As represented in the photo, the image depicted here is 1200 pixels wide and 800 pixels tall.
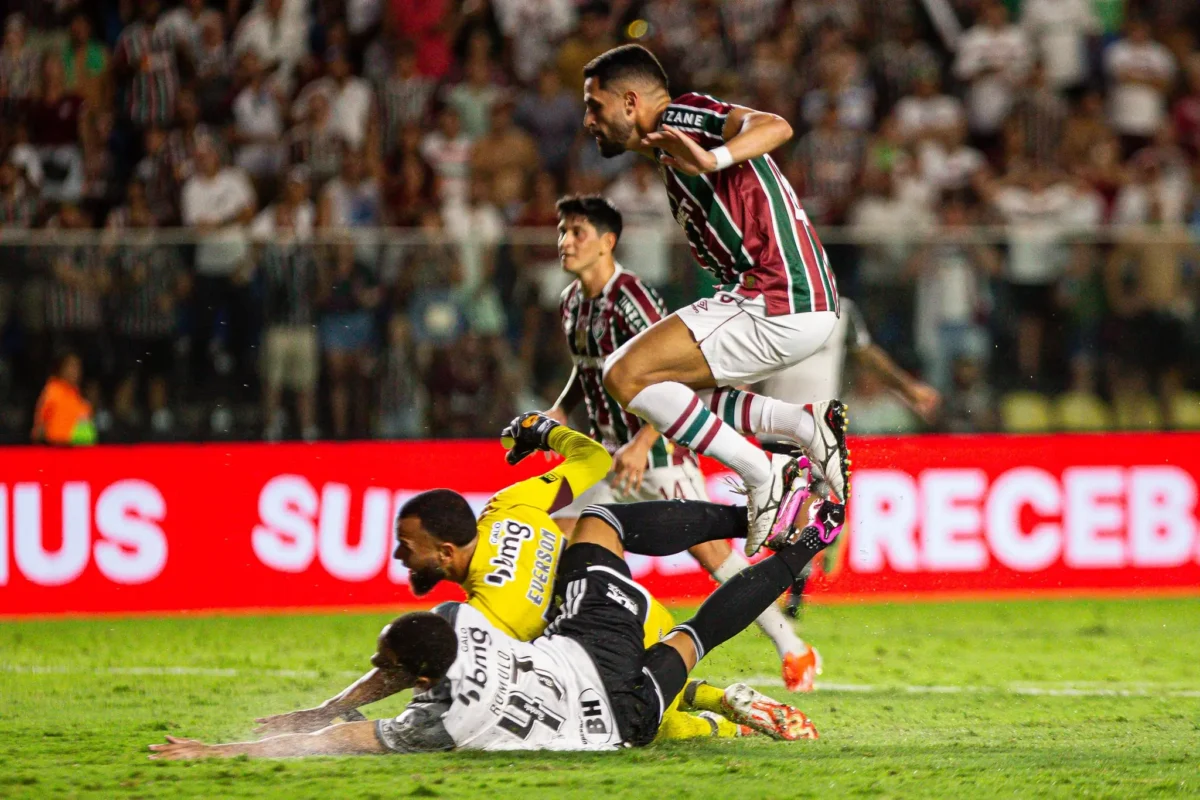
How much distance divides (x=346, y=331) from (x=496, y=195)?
2.64 metres

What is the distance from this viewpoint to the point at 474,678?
5773mm

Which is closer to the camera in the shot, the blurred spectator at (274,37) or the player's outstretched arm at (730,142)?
the player's outstretched arm at (730,142)

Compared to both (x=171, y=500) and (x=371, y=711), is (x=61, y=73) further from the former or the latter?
(x=371, y=711)

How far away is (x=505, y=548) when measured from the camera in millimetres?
6309

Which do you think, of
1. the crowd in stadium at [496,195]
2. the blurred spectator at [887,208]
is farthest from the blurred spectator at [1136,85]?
the blurred spectator at [887,208]

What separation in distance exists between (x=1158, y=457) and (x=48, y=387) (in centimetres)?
769

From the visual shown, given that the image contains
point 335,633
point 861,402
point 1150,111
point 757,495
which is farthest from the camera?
point 1150,111

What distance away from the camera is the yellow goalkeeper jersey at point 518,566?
626 cm

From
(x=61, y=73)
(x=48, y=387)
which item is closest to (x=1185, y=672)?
(x=48, y=387)

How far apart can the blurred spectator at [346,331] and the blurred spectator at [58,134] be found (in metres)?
2.90

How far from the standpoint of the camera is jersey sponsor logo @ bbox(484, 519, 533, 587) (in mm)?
6266

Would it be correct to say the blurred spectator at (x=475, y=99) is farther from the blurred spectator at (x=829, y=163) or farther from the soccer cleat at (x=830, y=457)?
the soccer cleat at (x=830, y=457)

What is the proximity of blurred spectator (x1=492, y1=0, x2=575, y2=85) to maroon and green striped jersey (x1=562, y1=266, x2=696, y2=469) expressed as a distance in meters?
7.11

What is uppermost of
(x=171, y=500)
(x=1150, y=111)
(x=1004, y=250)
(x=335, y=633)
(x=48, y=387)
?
(x=1150, y=111)
